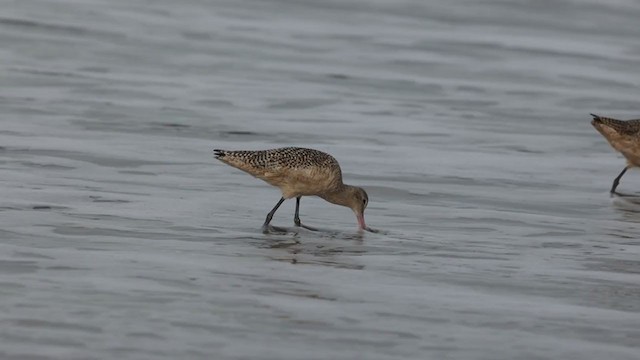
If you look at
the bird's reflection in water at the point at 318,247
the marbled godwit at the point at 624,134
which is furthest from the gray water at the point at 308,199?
the marbled godwit at the point at 624,134

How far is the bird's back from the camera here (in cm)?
1120

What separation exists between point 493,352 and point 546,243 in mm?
Result: 3323

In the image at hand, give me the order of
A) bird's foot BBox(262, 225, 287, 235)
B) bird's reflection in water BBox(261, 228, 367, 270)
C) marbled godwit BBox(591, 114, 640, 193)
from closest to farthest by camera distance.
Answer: bird's reflection in water BBox(261, 228, 367, 270)
bird's foot BBox(262, 225, 287, 235)
marbled godwit BBox(591, 114, 640, 193)

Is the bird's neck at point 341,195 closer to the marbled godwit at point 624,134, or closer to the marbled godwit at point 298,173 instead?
the marbled godwit at point 298,173

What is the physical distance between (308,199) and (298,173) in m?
1.60

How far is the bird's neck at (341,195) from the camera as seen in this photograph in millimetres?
11422

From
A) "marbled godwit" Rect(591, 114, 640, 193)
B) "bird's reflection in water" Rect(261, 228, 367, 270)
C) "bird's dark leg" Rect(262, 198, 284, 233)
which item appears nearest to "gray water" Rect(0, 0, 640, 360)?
"bird's reflection in water" Rect(261, 228, 367, 270)

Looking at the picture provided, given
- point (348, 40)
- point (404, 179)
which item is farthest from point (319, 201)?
point (348, 40)

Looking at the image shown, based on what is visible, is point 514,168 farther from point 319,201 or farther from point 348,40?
point 348,40

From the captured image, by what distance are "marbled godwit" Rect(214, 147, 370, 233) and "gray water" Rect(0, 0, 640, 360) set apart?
25 centimetres

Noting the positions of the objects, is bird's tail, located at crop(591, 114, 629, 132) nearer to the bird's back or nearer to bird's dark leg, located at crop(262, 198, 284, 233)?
the bird's back

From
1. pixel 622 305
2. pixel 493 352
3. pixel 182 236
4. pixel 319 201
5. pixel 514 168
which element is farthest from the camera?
pixel 514 168

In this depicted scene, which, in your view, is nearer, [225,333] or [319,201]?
[225,333]

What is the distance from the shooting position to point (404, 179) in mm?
13203
